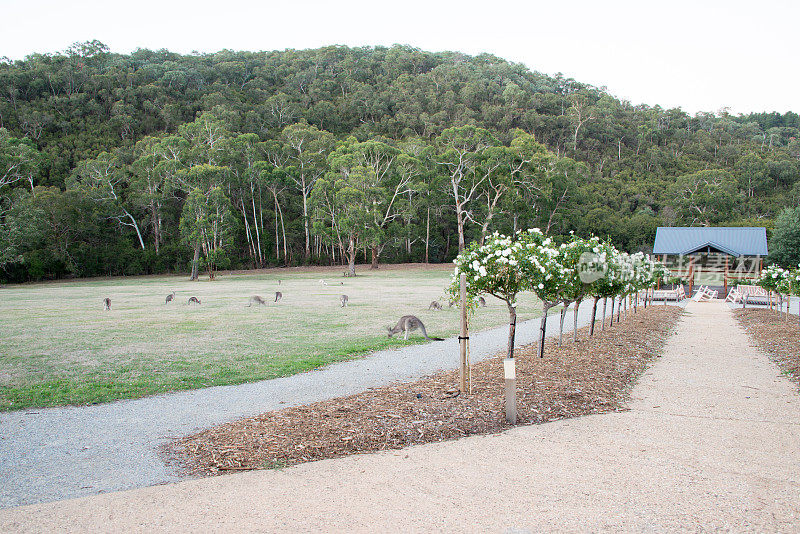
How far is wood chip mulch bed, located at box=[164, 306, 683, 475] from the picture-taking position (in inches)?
204

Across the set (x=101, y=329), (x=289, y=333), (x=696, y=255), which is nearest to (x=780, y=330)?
(x=289, y=333)

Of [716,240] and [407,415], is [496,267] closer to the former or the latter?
[407,415]

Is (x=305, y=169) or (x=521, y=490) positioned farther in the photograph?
(x=305, y=169)

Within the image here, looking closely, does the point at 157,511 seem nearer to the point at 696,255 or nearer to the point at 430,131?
the point at 696,255

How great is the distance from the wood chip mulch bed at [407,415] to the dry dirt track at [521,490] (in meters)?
0.29

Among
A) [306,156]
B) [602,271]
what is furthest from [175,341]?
[306,156]

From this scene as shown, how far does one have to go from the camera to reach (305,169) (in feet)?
175

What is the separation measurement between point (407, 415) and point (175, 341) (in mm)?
7896

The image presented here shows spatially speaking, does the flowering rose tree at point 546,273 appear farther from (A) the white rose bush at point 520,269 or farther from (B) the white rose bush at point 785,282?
A: (B) the white rose bush at point 785,282

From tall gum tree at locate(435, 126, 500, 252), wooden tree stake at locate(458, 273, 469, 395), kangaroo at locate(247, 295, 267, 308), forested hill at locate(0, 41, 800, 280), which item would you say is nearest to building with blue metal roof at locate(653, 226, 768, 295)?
forested hill at locate(0, 41, 800, 280)

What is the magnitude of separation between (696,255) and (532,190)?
2192cm

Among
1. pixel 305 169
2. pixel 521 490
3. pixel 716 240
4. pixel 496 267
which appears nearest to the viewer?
pixel 521 490

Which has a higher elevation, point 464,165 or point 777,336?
point 464,165

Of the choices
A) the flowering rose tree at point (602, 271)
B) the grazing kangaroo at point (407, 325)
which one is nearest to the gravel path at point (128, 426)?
the grazing kangaroo at point (407, 325)
